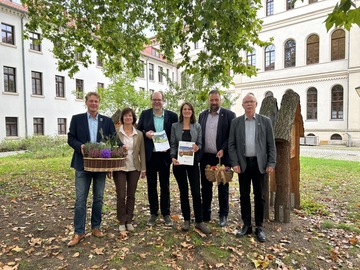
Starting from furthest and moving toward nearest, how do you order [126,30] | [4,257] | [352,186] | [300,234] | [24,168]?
1. [24,168]
2. [126,30]
3. [352,186]
4. [300,234]
5. [4,257]

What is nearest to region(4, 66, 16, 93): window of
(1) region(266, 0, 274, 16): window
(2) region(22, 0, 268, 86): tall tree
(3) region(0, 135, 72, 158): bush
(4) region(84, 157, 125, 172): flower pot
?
(3) region(0, 135, 72, 158): bush

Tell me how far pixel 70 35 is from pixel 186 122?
6859 millimetres

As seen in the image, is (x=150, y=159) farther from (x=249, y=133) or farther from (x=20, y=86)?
(x=20, y=86)

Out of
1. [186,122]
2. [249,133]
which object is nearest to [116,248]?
[186,122]

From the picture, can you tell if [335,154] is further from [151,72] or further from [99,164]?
[151,72]

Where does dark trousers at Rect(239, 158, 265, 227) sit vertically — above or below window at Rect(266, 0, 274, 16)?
below

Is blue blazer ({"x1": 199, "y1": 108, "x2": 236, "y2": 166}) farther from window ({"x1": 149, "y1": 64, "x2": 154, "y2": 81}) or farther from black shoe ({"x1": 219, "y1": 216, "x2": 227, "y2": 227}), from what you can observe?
window ({"x1": 149, "y1": 64, "x2": 154, "y2": 81})

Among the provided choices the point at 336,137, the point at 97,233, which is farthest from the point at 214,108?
the point at 336,137

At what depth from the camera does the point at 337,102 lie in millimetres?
25719

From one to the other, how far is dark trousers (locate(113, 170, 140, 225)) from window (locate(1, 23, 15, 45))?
24600 millimetres

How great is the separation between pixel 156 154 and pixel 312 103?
27.0 metres

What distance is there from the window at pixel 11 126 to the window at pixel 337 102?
96.9ft

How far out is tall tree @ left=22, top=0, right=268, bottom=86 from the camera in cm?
549

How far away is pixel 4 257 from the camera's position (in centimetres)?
350
